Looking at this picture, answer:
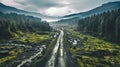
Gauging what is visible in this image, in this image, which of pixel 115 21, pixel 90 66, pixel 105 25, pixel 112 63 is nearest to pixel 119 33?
pixel 115 21

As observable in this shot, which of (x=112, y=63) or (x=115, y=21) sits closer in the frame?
(x=112, y=63)

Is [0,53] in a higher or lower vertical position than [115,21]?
lower

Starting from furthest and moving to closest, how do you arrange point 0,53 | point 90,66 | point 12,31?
point 12,31 → point 0,53 → point 90,66

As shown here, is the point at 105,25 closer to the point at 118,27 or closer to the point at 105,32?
the point at 105,32

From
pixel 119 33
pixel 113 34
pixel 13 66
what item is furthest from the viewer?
pixel 113 34

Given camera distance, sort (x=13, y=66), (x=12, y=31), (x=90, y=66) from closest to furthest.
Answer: (x=13, y=66) → (x=90, y=66) → (x=12, y=31)

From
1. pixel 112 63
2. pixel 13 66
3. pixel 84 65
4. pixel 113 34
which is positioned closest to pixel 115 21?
pixel 113 34

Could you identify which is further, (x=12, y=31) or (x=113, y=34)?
(x=12, y=31)

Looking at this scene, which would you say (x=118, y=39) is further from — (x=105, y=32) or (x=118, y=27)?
(x=105, y=32)

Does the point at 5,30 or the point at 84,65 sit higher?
the point at 5,30
